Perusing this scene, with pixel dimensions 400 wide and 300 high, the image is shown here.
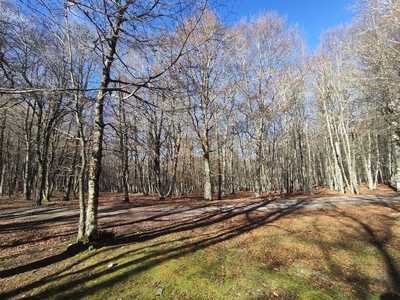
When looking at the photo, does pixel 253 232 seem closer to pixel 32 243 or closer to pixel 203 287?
pixel 203 287

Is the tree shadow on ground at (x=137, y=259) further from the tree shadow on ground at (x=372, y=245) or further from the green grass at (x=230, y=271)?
the tree shadow on ground at (x=372, y=245)

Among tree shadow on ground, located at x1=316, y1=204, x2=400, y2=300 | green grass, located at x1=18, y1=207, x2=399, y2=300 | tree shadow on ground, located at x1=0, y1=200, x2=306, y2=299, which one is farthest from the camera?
tree shadow on ground, located at x1=316, y1=204, x2=400, y2=300

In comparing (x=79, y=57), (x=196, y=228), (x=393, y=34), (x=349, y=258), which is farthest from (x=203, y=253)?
(x=393, y=34)

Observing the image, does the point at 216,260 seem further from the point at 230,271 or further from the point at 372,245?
the point at 372,245

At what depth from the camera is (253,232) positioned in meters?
8.39

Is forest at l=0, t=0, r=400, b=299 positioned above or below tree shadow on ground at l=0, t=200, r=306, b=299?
above

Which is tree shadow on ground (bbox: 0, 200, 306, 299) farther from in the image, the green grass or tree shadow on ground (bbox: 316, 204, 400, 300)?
tree shadow on ground (bbox: 316, 204, 400, 300)

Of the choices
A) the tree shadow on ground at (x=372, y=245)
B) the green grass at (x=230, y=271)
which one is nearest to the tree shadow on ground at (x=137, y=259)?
the green grass at (x=230, y=271)

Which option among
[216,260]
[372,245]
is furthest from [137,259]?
[372,245]

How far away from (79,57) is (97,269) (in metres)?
7.15

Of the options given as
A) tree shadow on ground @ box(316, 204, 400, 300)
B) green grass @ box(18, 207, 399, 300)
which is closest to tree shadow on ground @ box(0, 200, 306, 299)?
green grass @ box(18, 207, 399, 300)

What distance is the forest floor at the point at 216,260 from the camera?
536 cm

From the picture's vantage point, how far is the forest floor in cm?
536

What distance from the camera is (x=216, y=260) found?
6434 mm
